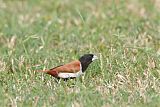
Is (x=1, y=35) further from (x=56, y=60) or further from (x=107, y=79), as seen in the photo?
(x=107, y=79)

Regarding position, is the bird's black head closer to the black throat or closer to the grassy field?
the black throat

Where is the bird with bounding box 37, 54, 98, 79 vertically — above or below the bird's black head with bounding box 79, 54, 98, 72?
below

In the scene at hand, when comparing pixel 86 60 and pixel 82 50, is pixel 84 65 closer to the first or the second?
pixel 86 60

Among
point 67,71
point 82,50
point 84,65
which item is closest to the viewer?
point 67,71

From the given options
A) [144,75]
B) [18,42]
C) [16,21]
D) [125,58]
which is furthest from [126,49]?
[16,21]

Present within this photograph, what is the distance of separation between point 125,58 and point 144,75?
591 millimetres

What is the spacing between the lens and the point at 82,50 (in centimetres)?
830

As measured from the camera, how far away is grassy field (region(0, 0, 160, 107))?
623cm

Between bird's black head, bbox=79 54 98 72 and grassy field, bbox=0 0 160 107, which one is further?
bird's black head, bbox=79 54 98 72

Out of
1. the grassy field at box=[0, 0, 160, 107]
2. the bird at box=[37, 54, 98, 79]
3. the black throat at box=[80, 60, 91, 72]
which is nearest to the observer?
the grassy field at box=[0, 0, 160, 107]

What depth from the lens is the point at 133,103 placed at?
6035 mm

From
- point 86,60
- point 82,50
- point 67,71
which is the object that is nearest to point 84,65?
point 86,60

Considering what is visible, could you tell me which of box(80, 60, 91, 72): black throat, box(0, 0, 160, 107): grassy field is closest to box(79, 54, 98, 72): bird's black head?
box(80, 60, 91, 72): black throat

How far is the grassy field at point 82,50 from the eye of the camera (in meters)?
6.23
